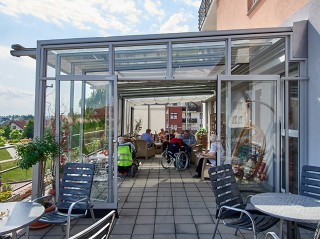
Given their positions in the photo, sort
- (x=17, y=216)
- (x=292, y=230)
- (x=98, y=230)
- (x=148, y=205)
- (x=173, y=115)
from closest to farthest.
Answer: (x=98, y=230), (x=17, y=216), (x=292, y=230), (x=148, y=205), (x=173, y=115)

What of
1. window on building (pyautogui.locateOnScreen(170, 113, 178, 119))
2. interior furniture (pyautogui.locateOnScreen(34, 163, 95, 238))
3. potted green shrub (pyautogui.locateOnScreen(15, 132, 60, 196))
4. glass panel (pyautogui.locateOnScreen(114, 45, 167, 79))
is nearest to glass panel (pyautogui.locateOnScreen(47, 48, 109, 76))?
glass panel (pyautogui.locateOnScreen(114, 45, 167, 79))

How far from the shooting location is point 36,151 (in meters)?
3.93

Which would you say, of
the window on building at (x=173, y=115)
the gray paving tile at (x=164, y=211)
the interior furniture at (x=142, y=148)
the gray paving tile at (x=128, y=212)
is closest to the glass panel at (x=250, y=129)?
the gray paving tile at (x=164, y=211)

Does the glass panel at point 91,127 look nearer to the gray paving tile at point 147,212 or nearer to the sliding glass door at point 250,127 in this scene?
the gray paving tile at point 147,212

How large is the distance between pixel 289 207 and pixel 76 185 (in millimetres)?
2632

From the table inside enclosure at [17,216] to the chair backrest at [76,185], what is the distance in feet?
3.38

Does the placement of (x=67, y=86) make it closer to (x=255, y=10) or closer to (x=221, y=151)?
(x=221, y=151)

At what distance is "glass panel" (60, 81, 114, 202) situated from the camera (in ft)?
14.6

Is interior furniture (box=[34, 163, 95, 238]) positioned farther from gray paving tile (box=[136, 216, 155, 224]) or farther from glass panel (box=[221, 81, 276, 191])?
glass panel (box=[221, 81, 276, 191])

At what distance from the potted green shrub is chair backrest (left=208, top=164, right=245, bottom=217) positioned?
2.36m

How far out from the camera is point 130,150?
22.3 feet

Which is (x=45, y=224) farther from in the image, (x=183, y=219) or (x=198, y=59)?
(x=198, y=59)

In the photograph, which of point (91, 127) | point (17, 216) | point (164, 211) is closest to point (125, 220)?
point (164, 211)

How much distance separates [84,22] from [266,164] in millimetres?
4118
